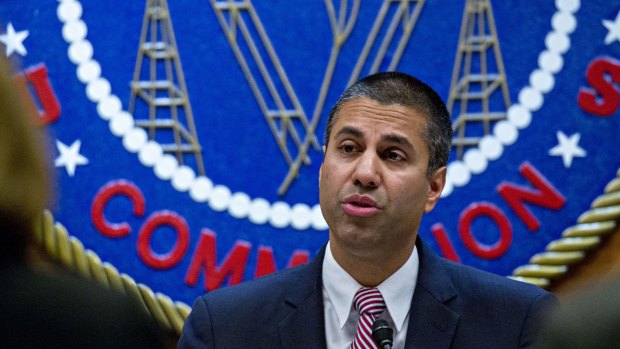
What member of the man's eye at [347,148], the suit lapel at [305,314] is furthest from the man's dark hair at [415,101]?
the suit lapel at [305,314]

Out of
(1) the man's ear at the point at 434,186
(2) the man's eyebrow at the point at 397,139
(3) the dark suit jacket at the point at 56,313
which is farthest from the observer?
(1) the man's ear at the point at 434,186

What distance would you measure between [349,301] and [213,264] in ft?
2.54

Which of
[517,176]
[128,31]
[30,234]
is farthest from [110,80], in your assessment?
[30,234]

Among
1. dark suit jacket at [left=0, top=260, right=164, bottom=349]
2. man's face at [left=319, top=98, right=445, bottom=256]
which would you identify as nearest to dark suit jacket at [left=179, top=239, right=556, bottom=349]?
man's face at [left=319, top=98, right=445, bottom=256]

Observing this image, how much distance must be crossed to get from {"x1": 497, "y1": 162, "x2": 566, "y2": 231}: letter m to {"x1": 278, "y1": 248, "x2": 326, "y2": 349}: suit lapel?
839 mm

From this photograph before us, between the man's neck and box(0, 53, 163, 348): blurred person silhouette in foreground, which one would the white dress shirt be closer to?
the man's neck

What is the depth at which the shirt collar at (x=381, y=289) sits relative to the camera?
259cm

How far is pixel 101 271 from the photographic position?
10.5 feet

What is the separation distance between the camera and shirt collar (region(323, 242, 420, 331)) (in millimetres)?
2586

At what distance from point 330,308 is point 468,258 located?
78cm

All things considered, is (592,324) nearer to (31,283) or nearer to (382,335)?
(31,283)

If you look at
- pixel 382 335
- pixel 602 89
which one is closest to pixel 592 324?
pixel 382 335

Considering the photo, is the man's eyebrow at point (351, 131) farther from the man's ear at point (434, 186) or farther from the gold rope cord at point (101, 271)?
the gold rope cord at point (101, 271)

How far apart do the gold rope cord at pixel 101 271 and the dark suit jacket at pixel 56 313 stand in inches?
76.6
